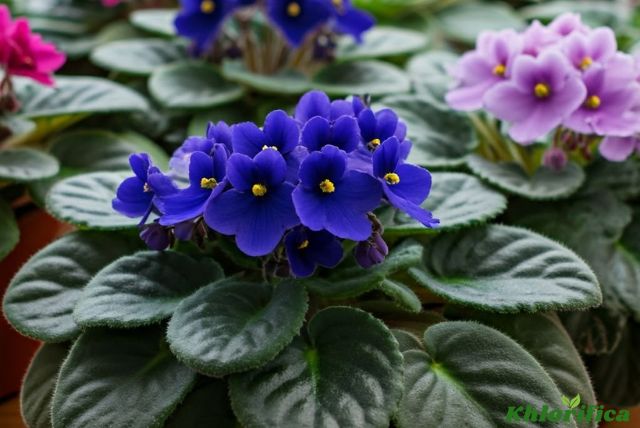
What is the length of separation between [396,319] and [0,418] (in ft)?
Result: 1.90

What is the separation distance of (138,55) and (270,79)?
0.98ft

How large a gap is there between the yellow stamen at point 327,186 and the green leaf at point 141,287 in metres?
0.21

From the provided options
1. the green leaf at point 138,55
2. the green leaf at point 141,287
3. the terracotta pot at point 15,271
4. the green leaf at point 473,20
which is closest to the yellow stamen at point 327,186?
the green leaf at point 141,287

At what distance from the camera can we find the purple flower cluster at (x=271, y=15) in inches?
50.3

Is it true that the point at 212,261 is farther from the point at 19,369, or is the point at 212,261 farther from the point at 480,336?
the point at 19,369

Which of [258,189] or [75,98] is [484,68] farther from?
[75,98]

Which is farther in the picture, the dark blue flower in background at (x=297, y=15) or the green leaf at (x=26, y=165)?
the dark blue flower in background at (x=297, y=15)

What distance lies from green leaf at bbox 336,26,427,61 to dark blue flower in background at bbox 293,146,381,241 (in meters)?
0.78

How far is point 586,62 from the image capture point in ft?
3.21

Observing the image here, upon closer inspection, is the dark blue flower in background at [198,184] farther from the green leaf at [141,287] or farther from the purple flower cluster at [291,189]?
the green leaf at [141,287]

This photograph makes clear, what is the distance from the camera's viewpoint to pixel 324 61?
55.7 inches

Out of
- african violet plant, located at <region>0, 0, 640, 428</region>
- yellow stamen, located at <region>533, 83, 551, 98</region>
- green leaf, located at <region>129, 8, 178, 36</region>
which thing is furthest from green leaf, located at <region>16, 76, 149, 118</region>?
yellow stamen, located at <region>533, 83, 551, 98</region>

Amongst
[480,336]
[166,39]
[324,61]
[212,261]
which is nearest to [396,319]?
[480,336]

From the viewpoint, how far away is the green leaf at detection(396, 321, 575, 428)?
691 millimetres
